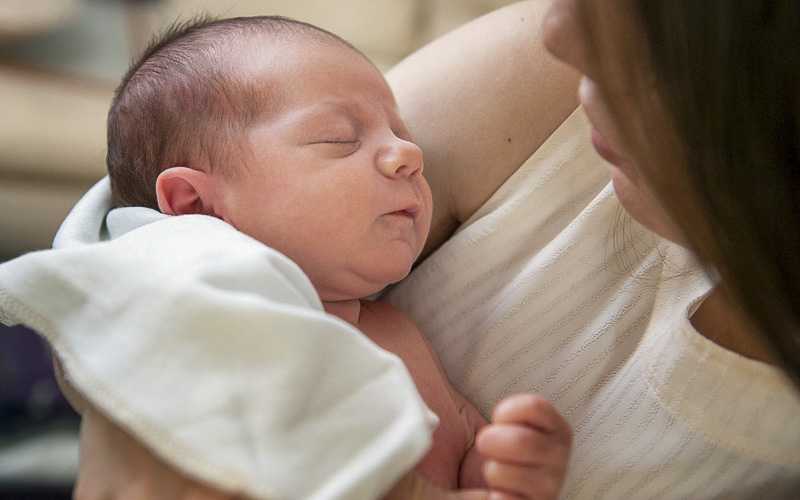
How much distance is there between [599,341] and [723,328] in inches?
4.9

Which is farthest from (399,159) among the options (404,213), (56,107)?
(56,107)

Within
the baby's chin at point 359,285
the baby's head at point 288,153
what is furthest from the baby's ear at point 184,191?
the baby's chin at point 359,285

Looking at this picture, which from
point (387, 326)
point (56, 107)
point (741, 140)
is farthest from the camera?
point (56, 107)

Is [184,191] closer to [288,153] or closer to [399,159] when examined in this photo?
[288,153]

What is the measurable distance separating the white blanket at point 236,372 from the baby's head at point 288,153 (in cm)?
13

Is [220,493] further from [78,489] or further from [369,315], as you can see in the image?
[369,315]

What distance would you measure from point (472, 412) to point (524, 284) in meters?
0.16

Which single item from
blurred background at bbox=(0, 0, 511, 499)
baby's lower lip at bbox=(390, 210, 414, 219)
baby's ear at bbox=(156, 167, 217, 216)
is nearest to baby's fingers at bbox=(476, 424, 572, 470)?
baby's lower lip at bbox=(390, 210, 414, 219)

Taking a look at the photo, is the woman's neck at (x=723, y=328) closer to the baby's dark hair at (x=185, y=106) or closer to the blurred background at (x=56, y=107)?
the baby's dark hair at (x=185, y=106)

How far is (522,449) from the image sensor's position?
54 cm

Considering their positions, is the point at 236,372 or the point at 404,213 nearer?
the point at 236,372

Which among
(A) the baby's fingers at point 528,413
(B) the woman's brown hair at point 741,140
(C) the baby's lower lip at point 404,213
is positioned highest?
(B) the woman's brown hair at point 741,140

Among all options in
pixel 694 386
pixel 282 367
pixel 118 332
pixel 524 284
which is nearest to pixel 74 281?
pixel 118 332

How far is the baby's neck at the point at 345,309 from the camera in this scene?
2.58 feet
